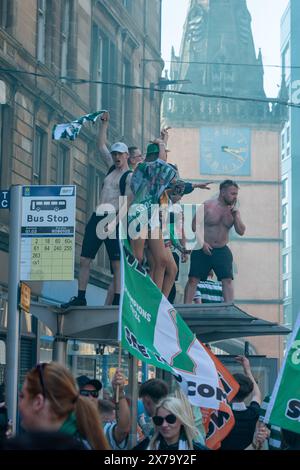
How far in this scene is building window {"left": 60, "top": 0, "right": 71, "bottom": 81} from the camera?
2591 centimetres

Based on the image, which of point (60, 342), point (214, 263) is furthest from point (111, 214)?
point (214, 263)

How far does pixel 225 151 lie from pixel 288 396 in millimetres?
81639

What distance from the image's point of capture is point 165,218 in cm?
1239

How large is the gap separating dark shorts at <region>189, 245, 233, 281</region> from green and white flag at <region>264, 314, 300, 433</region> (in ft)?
19.4

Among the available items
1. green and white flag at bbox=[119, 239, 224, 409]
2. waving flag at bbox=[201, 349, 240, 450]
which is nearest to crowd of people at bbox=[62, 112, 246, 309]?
green and white flag at bbox=[119, 239, 224, 409]

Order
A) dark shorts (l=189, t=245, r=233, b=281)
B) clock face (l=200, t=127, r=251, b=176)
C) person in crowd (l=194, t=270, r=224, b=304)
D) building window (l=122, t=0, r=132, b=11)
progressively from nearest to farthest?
1. dark shorts (l=189, t=245, r=233, b=281)
2. person in crowd (l=194, t=270, r=224, b=304)
3. building window (l=122, t=0, r=132, b=11)
4. clock face (l=200, t=127, r=251, b=176)

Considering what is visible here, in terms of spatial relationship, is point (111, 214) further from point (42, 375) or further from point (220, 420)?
point (42, 375)

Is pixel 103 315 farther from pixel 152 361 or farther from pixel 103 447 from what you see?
pixel 103 447

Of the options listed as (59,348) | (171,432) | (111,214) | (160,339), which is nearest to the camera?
(171,432)

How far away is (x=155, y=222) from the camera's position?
477 inches

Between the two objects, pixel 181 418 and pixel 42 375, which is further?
pixel 181 418

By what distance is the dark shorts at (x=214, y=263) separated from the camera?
Answer: 1436cm

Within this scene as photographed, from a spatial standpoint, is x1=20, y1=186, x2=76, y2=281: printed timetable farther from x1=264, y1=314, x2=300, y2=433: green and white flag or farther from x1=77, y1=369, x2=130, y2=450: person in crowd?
x1=264, y1=314, x2=300, y2=433: green and white flag

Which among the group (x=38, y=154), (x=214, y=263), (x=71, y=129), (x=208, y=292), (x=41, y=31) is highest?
(x=41, y=31)
